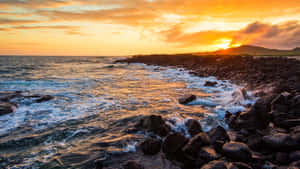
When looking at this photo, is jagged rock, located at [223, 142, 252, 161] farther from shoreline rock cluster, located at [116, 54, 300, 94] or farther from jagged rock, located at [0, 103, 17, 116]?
jagged rock, located at [0, 103, 17, 116]

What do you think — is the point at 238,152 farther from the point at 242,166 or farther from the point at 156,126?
the point at 156,126

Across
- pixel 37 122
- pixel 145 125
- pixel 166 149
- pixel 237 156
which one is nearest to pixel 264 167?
pixel 237 156

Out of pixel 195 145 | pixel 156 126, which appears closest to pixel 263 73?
pixel 156 126

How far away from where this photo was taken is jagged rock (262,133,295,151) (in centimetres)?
357

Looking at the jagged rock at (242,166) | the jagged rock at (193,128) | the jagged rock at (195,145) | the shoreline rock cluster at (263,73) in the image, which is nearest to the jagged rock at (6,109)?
the jagged rock at (193,128)

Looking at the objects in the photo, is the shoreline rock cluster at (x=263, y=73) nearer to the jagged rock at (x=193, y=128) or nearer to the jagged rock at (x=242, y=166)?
the jagged rock at (x=193, y=128)

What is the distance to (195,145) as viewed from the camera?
4.00 meters

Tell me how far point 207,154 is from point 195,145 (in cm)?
35

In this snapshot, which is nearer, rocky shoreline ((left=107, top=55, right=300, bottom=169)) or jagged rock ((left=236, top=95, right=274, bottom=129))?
rocky shoreline ((left=107, top=55, right=300, bottom=169))

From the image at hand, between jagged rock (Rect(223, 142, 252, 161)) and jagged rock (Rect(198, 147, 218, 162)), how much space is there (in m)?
0.27

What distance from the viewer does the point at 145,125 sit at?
5609 millimetres

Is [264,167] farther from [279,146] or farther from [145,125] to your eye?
[145,125]

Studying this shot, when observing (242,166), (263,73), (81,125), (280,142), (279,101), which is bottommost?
→ (81,125)

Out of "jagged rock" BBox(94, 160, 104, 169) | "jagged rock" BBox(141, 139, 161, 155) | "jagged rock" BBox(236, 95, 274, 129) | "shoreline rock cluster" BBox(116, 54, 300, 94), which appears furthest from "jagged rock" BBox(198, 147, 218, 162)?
"shoreline rock cluster" BBox(116, 54, 300, 94)
